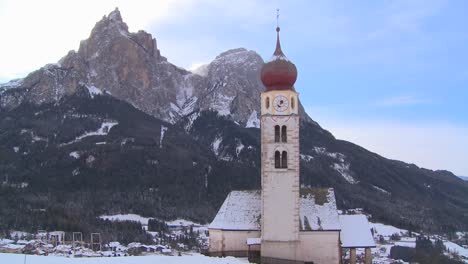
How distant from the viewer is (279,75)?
49.8 meters

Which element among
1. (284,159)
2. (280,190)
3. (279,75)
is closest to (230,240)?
(280,190)

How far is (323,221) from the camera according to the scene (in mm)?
50938

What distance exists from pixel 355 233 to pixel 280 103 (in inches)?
519

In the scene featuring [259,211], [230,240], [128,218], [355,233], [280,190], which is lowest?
[128,218]

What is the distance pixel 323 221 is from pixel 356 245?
404cm

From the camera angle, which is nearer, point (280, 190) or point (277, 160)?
point (280, 190)

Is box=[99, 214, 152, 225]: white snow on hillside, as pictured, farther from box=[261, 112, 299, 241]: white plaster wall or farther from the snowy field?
the snowy field

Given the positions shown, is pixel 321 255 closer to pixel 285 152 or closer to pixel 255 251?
pixel 255 251

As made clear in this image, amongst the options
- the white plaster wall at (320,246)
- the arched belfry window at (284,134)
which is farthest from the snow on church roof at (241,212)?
the arched belfry window at (284,134)

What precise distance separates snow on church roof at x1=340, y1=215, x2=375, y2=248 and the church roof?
2595mm

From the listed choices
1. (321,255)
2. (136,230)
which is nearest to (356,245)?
(321,255)

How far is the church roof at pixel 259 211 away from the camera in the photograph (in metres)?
50.8

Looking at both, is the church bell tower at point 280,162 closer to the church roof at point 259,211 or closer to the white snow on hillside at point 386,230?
the church roof at point 259,211

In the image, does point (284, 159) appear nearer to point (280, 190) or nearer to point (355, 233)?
point (280, 190)
